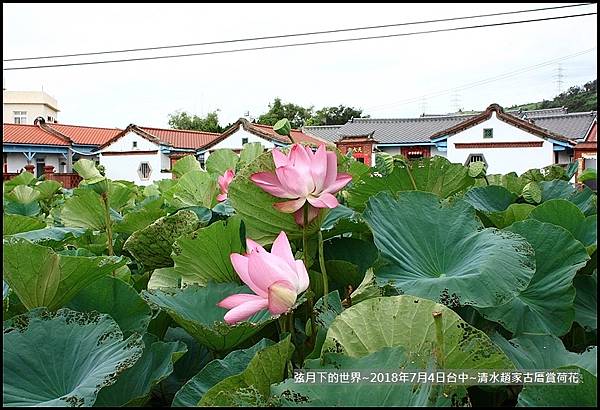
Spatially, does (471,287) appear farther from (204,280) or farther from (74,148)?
(74,148)

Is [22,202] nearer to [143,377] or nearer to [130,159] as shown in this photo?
[143,377]

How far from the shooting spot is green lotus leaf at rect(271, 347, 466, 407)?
8.6 inches

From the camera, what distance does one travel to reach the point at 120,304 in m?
0.35

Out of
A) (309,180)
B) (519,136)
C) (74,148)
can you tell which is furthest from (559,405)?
(74,148)

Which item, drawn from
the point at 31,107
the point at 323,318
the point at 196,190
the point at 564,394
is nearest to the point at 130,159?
the point at 31,107

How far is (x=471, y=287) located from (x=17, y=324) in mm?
244

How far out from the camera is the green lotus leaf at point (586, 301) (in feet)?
1.30

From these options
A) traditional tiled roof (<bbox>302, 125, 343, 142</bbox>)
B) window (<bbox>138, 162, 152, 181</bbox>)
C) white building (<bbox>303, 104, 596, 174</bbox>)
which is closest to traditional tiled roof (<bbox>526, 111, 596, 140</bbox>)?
white building (<bbox>303, 104, 596, 174</bbox>)

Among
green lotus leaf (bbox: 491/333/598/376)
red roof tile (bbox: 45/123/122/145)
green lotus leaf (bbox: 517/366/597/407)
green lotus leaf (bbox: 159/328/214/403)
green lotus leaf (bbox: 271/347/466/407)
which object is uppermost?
red roof tile (bbox: 45/123/122/145)

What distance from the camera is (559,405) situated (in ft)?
0.77

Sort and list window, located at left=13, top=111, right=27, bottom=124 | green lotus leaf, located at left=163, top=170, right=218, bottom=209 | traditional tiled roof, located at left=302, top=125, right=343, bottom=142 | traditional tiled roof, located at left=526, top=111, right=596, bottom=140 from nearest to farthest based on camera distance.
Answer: green lotus leaf, located at left=163, top=170, right=218, bottom=209
traditional tiled roof, located at left=526, top=111, right=596, bottom=140
traditional tiled roof, located at left=302, top=125, right=343, bottom=142
window, located at left=13, top=111, right=27, bottom=124

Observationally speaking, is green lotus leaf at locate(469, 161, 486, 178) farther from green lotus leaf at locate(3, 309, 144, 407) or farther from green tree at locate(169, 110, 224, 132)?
green tree at locate(169, 110, 224, 132)

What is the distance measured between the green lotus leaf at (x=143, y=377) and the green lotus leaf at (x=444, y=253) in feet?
0.42

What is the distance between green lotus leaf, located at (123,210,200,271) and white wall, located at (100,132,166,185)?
49.5 ft
